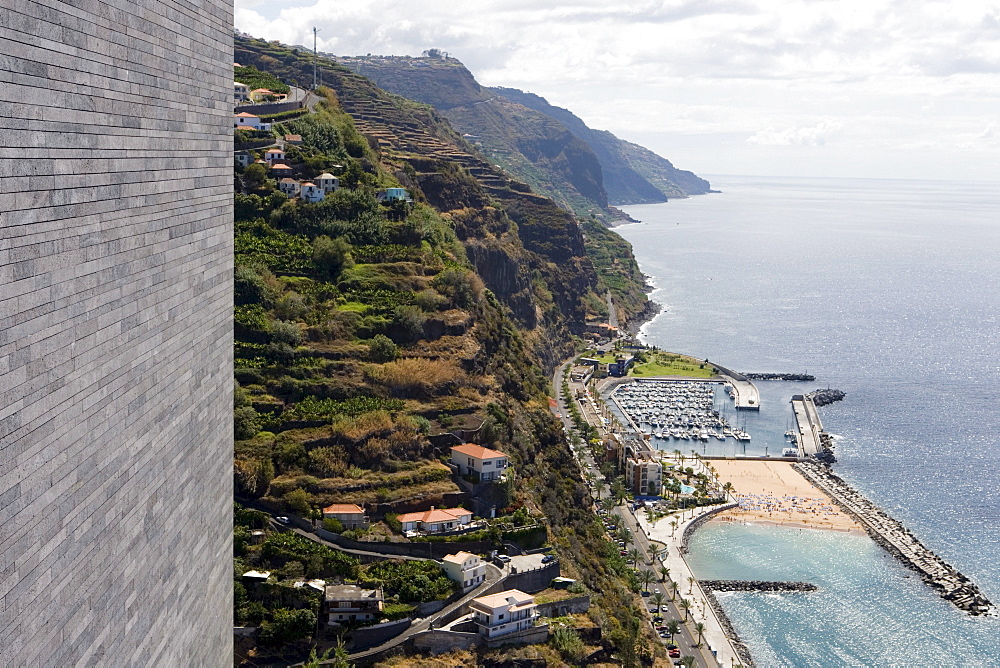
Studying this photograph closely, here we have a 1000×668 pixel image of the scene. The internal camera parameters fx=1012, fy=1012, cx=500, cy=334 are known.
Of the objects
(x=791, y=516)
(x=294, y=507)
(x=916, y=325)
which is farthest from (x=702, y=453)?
(x=916, y=325)

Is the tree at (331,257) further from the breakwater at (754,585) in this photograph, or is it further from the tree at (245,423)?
the breakwater at (754,585)

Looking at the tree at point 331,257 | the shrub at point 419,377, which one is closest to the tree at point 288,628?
the shrub at point 419,377

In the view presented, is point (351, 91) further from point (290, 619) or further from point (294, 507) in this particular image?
point (290, 619)

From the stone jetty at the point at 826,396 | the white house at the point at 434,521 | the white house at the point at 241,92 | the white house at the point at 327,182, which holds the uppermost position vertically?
the white house at the point at 241,92

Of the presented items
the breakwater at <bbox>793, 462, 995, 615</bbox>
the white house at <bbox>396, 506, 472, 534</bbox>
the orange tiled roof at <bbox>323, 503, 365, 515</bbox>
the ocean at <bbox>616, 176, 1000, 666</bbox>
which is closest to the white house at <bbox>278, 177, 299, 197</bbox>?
the orange tiled roof at <bbox>323, 503, 365, 515</bbox>

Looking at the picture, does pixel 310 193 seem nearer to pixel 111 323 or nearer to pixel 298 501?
pixel 298 501

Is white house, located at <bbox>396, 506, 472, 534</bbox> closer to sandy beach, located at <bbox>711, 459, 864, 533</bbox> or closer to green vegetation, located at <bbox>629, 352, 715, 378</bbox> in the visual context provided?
sandy beach, located at <bbox>711, 459, 864, 533</bbox>

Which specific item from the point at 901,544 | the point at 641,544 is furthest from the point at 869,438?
the point at 641,544
